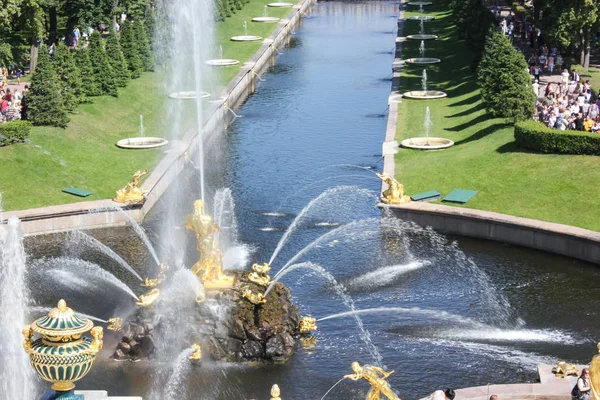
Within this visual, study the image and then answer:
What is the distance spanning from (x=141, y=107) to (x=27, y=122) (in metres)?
12.6

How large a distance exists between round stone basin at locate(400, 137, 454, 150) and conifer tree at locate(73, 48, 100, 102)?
17.3 meters

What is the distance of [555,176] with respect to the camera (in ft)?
157

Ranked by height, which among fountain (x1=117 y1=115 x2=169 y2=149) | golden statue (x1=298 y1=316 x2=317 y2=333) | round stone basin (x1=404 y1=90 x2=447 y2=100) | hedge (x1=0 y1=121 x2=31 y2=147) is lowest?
golden statue (x1=298 y1=316 x2=317 y2=333)

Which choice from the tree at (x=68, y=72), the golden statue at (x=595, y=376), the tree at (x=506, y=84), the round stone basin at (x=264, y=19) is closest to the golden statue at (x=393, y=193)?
the tree at (x=506, y=84)

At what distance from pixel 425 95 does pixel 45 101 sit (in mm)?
21681

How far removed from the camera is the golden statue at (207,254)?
1379 inches

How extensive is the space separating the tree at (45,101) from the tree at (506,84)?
19184 mm

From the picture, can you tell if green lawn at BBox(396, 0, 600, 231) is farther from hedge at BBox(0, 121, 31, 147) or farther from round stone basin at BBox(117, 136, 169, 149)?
hedge at BBox(0, 121, 31, 147)

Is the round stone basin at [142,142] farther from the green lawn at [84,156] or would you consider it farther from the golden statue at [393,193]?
the golden statue at [393,193]

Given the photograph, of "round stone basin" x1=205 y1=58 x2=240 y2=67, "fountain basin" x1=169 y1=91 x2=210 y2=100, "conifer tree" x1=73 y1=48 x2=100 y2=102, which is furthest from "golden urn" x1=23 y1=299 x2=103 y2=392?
"round stone basin" x1=205 y1=58 x2=240 y2=67

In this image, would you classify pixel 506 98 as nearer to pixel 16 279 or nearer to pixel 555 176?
pixel 555 176

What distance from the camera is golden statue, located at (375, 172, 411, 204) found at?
155 feet

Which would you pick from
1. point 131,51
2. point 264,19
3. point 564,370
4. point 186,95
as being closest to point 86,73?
point 186,95

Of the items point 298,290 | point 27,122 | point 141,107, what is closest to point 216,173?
point 27,122
